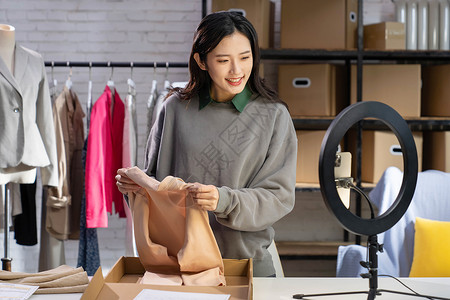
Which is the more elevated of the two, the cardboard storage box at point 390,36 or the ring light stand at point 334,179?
the cardboard storage box at point 390,36

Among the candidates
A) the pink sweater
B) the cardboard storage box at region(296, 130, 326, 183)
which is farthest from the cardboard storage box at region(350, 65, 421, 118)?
the pink sweater

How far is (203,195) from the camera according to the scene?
1.24 meters

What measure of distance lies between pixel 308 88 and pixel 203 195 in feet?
7.45

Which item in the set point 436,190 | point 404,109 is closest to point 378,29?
point 404,109

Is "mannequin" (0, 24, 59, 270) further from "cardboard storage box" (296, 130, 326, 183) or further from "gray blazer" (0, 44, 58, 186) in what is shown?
"cardboard storage box" (296, 130, 326, 183)

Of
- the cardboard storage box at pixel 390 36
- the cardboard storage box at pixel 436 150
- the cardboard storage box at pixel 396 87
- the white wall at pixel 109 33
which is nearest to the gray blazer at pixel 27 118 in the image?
the white wall at pixel 109 33

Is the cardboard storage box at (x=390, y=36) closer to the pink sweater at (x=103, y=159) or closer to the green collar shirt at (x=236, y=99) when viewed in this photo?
the pink sweater at (x=103, y=159)

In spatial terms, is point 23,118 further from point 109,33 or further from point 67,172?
point 109,33

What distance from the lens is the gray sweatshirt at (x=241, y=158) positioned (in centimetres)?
142

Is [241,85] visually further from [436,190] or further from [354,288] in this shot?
[436,190]

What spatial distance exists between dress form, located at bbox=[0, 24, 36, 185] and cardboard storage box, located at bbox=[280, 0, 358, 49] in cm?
160

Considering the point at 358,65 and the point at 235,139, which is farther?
the point at 358,65

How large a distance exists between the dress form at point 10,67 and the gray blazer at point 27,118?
4 centimetres

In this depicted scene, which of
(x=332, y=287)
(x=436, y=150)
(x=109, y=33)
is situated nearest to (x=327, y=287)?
(x=332, y=287)
